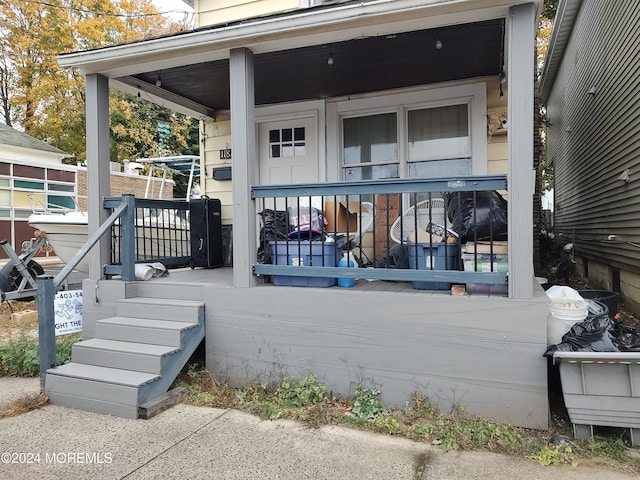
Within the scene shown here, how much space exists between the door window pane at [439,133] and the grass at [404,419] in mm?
2899

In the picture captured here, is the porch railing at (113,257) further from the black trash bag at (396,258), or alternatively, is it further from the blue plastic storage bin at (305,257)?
the black trash bag at (396,258)

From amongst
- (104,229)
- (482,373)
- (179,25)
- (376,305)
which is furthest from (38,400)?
(179,25)

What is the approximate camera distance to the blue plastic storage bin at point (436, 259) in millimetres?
3464

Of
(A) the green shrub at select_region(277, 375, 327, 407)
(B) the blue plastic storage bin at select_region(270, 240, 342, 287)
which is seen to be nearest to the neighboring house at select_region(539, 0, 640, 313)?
(B) the blue plastic storage bin at select_region(270, 240, 342, 287)

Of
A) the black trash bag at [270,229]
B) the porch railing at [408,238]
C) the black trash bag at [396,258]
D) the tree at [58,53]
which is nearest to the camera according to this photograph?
the porch railing at [408,238]

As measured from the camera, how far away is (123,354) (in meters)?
3.39

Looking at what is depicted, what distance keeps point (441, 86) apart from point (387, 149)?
92cm

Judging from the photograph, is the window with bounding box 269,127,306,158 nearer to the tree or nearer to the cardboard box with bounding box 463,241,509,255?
the cardboard box with bounding box 463,241,509,255

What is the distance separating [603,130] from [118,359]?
705 cm

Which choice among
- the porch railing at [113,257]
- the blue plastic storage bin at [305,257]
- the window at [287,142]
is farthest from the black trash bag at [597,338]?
the window at [287,142]

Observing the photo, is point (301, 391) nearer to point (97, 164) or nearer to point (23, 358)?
point (23, 358)

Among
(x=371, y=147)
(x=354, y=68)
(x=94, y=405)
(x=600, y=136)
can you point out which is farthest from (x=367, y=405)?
(x=600, y=136)

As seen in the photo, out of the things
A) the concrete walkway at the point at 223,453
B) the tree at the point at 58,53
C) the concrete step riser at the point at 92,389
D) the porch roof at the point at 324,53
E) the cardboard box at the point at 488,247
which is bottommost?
the concrete walkway at the point at 223,453

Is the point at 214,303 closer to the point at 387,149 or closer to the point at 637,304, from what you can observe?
the point at 387,149
